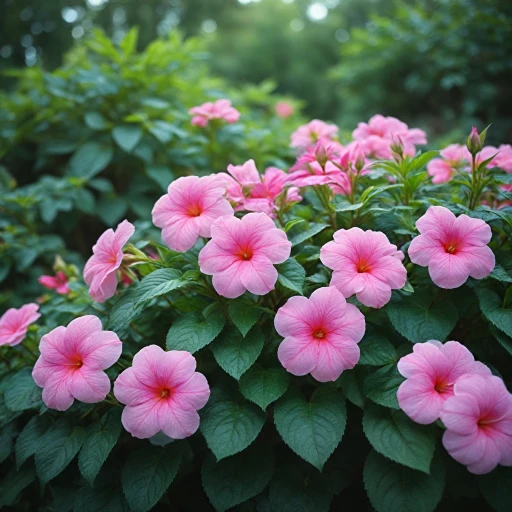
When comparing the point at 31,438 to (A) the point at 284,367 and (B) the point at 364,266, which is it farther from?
(B) the point at 364,266

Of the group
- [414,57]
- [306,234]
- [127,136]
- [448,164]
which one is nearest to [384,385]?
[306,234]

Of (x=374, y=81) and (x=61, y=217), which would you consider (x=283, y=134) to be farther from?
(x=374, y=81)

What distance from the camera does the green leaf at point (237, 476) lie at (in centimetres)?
99

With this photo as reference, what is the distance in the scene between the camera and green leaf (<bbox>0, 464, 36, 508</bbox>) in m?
1.17

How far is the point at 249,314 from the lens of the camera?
41.7 inches

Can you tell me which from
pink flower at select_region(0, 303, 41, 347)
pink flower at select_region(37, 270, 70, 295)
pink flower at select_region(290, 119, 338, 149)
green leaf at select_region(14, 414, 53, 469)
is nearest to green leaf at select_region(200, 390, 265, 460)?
green leaf at select_region(14, 414, 53, 469)

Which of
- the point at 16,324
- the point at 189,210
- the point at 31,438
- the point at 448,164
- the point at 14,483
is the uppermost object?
the point at 189,210

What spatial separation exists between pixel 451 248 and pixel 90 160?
5.62ft

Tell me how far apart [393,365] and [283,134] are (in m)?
1.83

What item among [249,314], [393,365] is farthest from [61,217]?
[393,365]

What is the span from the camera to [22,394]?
1.23 m

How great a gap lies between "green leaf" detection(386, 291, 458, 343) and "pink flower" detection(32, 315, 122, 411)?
67cm

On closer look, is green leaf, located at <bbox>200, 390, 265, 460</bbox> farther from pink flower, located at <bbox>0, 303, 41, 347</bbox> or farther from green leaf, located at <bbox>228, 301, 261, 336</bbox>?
pink flower, located at <bbox>0, 303, 41, 347</bbox>

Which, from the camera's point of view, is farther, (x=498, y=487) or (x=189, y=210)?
(x=189, y=210)
